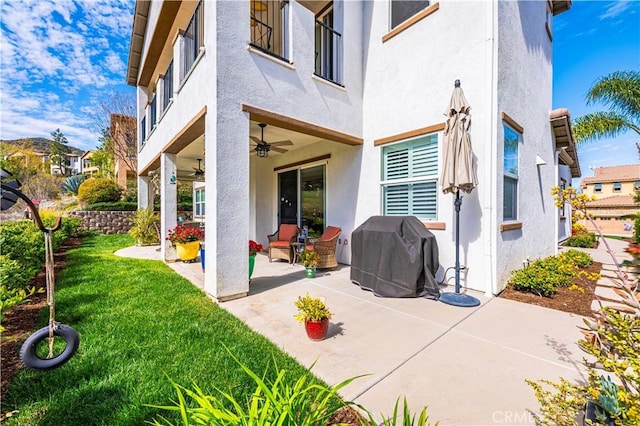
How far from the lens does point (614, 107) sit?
10727mm

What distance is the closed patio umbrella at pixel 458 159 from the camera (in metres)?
4.46

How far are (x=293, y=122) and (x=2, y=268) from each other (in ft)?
15.5

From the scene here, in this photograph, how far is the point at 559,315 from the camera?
4016mm

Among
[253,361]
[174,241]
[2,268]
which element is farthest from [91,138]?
[253,361]

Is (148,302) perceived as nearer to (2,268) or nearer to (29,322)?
(29,322)

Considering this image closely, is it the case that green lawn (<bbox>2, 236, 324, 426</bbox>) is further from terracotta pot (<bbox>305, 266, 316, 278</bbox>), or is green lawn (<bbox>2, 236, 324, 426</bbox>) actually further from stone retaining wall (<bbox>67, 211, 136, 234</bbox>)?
stone retaining wall (<bbox>67, 211, 136, 234</bbox>)

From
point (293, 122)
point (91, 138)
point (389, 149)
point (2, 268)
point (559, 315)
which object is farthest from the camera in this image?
point (91, 138)

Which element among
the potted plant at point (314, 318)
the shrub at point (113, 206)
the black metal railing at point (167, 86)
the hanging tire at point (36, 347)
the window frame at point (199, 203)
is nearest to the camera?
the hanging tire at point (36, 347)

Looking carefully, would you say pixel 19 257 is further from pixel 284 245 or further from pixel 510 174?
pixel 510 174

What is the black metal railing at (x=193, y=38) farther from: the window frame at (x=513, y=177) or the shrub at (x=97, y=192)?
the shrub at (x=97, y=192)

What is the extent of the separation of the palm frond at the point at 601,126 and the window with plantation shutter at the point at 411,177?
34.6ft

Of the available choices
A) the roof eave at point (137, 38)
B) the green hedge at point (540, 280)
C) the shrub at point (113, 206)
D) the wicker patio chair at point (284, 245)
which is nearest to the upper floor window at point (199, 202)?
the shrub at point (113, 206)

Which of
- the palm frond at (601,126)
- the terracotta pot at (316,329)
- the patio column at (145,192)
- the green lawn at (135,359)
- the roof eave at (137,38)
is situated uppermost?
the roof eave at (137,38)

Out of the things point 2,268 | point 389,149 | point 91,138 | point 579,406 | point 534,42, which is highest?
point 91,138
